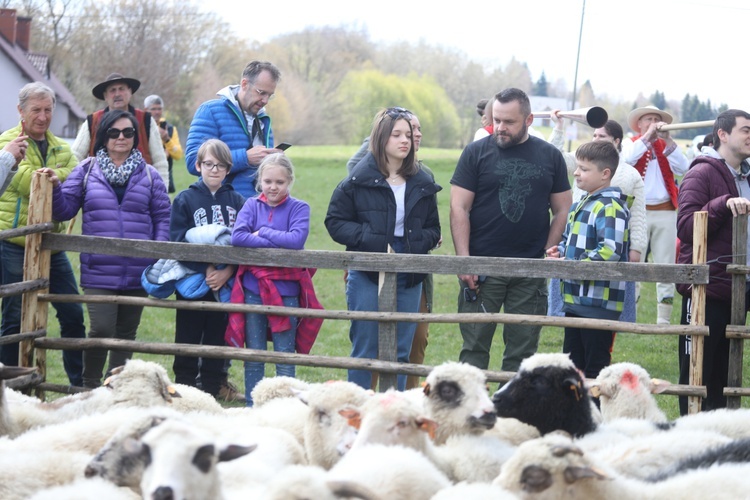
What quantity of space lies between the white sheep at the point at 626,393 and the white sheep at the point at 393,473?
1.83 meters

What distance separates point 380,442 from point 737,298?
3.54 m

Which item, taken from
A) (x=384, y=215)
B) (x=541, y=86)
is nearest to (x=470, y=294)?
(x=384, y=215)

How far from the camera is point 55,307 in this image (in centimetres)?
750

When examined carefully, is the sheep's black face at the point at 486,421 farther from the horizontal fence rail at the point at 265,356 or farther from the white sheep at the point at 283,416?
the horizontal fence rail at the point at 265,356

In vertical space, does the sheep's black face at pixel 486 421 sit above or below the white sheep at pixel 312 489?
above

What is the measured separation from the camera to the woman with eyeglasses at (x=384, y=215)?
22.8ft

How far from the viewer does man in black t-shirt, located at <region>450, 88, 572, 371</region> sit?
23.0 ft

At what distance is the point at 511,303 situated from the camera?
704 cm

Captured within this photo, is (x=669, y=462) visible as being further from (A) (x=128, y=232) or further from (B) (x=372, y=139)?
(A) (x=128, y=232)

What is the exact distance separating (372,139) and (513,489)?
377 cm

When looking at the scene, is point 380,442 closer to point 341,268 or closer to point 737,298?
point 341,268

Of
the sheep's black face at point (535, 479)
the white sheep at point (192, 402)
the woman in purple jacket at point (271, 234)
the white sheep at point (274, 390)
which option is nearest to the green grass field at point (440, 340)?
the woman in purple jacket at point (271, 234)

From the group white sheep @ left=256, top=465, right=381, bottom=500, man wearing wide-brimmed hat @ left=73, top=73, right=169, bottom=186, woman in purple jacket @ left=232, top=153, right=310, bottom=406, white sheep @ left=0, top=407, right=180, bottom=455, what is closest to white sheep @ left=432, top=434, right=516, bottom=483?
white sheep @ left=256, top=465, right=381, bottom=500

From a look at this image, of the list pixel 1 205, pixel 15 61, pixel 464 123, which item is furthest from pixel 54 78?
pixel 1 205
